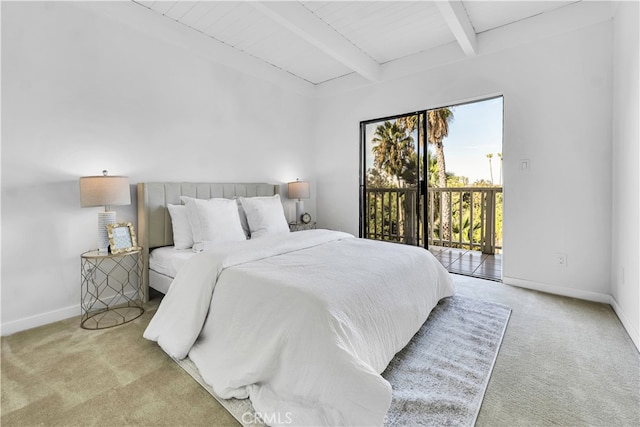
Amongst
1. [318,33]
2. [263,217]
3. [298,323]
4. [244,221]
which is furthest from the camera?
[244,221]

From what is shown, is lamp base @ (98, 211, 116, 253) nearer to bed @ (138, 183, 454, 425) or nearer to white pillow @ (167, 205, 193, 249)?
white pillow @ (167, 205, 193, 249)

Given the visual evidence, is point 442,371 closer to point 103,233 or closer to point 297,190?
point 103,233

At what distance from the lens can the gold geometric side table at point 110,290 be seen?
2.46 m

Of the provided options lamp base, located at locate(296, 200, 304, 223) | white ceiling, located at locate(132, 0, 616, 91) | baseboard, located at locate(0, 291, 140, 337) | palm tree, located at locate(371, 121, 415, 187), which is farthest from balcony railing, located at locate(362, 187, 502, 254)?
baseboard, located at locate(0, 291, 140, 337)

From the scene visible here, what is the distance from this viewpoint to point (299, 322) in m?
1.38

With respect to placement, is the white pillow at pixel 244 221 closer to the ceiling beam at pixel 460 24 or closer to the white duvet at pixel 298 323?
the white duvet at pixel 298 323

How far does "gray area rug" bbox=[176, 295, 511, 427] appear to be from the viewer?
136 cm

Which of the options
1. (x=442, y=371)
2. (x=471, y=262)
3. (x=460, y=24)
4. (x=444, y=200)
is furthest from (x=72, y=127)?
(x=444, y=200)

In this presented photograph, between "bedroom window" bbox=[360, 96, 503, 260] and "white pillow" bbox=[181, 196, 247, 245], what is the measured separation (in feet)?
6.95

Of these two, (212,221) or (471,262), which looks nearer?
(212,221)

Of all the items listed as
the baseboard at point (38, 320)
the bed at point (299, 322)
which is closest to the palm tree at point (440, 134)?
the bed at point (299, 322)

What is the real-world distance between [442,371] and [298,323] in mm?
915

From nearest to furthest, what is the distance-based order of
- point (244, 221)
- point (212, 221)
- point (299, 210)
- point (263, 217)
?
point (212, 221)
point (263, 217)
point (244, 221)
point (299, 210)

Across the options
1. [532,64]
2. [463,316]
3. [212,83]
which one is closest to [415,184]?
[532,64]
